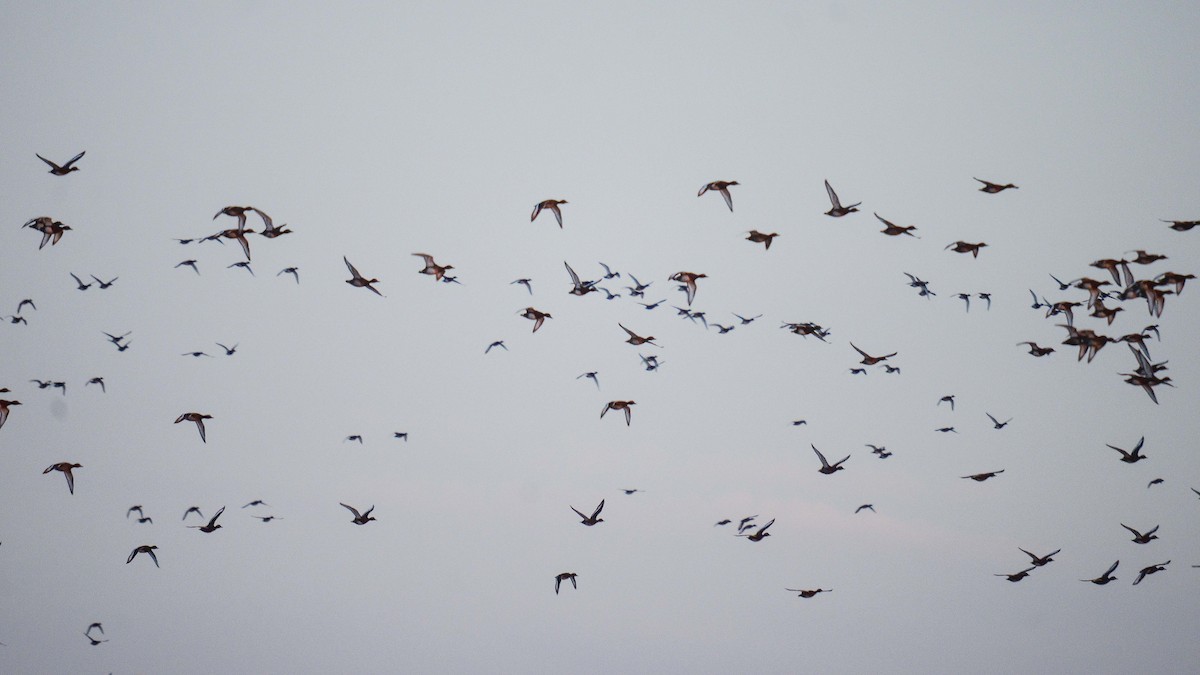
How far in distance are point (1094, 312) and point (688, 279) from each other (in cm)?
1691

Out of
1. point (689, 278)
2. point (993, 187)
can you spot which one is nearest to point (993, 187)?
point (993, 187)

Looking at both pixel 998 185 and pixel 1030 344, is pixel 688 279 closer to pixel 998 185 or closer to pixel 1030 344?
pixel 998 185

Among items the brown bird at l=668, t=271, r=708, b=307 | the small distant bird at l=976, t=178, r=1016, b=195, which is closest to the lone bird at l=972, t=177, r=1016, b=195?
the small distant bird at l=976, t=178, r=1016, b=195

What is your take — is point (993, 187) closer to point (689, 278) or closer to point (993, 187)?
point (993, 187)

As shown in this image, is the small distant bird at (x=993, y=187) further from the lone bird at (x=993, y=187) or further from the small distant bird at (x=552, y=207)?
the small distant bird at (x=552, y=207)

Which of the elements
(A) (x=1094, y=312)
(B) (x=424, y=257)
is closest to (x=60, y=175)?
(B) (x=424, y=257)

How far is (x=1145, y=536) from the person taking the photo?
48375 mm

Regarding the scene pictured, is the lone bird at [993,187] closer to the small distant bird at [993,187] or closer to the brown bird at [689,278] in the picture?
the small distant bird at [993,187]

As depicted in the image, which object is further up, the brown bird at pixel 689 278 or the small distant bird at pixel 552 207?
the small distant bird at pixel 552 207

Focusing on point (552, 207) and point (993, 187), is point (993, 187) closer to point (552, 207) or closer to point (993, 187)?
point (993, 187)

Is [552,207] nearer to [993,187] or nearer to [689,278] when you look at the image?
[689,278]

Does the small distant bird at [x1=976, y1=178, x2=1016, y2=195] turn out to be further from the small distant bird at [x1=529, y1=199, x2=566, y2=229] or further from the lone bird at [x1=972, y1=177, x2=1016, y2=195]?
the small distant bird at [x1=529, y1=199, x2=566, y2=229]

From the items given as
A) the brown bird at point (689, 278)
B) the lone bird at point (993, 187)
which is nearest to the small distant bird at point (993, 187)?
the lone bird at point (993, 187)

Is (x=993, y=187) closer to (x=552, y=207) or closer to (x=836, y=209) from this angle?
(x=836, y=209)
